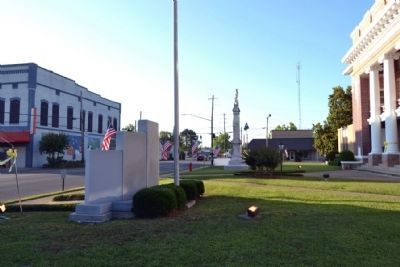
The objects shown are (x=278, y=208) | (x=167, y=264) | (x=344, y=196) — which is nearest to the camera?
(x=167, y=264)

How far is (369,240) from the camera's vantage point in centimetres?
777

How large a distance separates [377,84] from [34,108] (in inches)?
1432

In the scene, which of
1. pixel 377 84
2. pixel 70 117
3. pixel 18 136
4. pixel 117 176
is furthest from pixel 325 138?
pixel 117 176

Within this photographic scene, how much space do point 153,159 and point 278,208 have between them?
13.3ft

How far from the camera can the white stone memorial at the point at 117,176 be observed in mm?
10730

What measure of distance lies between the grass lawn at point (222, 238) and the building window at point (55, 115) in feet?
148

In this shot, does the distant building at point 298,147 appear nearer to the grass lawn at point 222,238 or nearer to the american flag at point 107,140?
the american flag at point 107,140

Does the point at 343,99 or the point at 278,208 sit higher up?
the point at 343,99

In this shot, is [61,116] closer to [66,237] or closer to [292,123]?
[66,237]

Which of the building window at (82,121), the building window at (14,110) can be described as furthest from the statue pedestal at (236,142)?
the building window at (14,110)

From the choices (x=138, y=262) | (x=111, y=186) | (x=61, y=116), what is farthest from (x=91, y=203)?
(x=61, y=116)

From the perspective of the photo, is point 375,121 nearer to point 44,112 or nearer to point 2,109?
point 44,112

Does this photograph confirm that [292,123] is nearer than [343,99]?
No

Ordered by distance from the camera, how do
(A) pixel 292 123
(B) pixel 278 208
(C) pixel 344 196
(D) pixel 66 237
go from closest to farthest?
1. (D) pixel 66 237
2. (B) pixel 278 208
3. (C) pixel 344 196
4. (A) pixel 292 123
